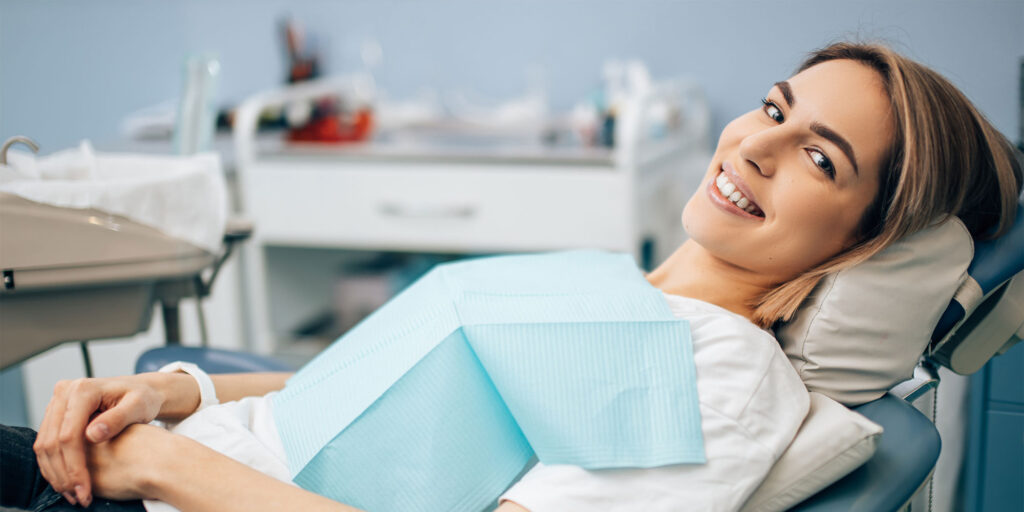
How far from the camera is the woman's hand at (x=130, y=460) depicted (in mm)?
765

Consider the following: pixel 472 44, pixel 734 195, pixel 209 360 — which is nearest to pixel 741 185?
pixel 734 195

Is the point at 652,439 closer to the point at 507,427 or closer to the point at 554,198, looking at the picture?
the point at 507,427

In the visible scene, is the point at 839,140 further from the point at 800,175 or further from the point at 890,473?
the point at 890,473

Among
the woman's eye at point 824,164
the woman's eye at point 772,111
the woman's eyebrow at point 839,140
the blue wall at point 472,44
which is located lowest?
the woman's eye at point 824,164

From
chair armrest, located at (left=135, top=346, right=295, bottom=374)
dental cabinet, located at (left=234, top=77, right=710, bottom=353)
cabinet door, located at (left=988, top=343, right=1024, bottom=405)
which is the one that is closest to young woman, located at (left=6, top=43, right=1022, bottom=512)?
cabinet door, located at (left=988, top=343, right=1024, bottom=405)

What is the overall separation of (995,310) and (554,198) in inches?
47.7

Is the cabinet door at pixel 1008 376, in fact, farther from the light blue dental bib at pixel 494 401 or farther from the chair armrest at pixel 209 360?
the chair armrest at pixel 209 360

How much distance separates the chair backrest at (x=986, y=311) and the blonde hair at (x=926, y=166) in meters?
0.02

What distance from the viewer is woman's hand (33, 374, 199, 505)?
761mm

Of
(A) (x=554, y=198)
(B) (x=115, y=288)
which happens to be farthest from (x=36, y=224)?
(A) (x=554, y=198)

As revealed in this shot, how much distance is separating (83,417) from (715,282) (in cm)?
68

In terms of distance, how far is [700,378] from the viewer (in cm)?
76

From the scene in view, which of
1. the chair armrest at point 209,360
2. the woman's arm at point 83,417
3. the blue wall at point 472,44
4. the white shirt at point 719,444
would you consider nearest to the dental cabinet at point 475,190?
the blue wall at point 472,44

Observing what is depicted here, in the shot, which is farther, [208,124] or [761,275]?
[208,124]
